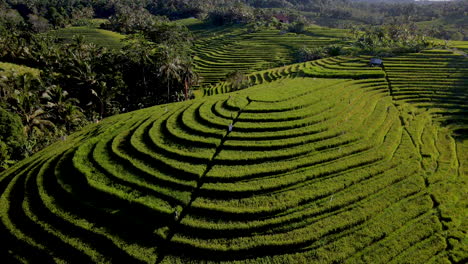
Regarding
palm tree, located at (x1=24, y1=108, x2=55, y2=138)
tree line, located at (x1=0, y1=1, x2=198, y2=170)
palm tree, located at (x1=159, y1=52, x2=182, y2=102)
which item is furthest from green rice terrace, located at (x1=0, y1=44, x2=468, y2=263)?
palm tree, located at (x1=159, y1=52, x2=182, y2=102)

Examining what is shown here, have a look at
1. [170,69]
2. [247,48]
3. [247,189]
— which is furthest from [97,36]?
[247,189]

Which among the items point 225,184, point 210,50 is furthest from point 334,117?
point 210,50

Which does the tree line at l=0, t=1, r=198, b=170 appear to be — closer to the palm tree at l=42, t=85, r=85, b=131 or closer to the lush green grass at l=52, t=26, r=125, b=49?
the palm tree at l=42, t=85, r=85, b=131

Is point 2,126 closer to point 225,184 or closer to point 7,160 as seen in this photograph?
point 7,160

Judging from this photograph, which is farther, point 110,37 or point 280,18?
point 280,18

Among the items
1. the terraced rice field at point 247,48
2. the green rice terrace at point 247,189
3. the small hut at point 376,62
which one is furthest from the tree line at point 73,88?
the small hut at point 376,62

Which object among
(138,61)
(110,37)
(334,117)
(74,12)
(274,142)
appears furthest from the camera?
(74,12)
